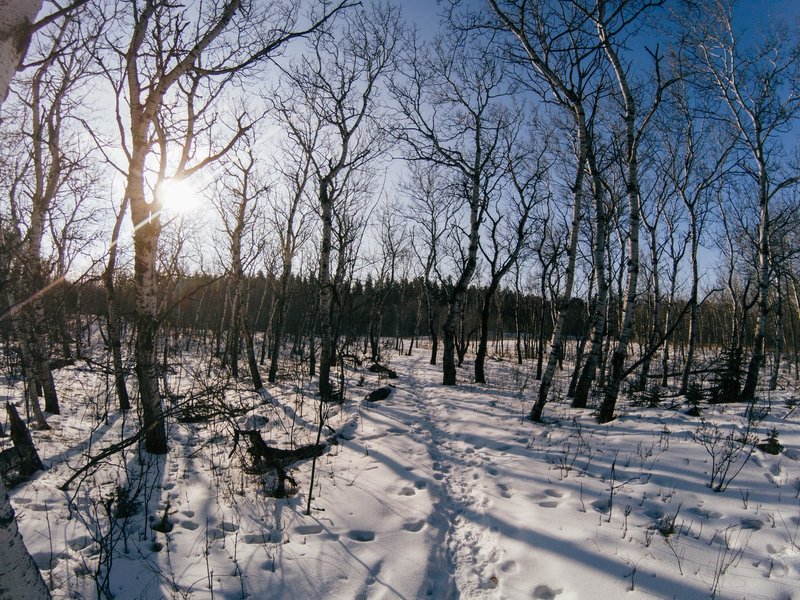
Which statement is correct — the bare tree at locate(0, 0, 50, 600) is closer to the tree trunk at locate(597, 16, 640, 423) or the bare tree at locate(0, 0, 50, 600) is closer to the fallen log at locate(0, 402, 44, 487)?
the fallen log at locate(0, 402, 44, 487)

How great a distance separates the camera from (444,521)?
4.05m

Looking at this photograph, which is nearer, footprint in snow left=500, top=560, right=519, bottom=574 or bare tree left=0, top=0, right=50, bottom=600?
bare tree left=0, top=0, right=50, bottom=600

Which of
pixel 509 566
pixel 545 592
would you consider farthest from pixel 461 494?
pixel 545 592

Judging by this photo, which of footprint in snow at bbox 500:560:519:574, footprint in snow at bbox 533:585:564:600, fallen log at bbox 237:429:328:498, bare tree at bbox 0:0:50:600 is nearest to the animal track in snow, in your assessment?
fallen log at bbox 237:429:328:498

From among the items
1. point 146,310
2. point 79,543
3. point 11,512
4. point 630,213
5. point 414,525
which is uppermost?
point 630,213

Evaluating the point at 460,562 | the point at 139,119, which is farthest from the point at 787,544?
the point at 139,119

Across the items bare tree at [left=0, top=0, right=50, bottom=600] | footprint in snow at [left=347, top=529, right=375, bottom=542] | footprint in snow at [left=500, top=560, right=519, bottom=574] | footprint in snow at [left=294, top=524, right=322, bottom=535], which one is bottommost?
footprint in snow at [left=294, top=524, right=322, bottom=535]

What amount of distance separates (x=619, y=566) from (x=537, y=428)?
435 cm

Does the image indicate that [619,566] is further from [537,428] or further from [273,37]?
[273,37]

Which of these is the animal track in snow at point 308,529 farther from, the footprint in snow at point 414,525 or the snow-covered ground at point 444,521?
the footprint in snow at point 414,525

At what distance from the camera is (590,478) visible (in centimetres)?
479

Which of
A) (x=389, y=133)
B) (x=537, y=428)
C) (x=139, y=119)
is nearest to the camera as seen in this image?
(x=139, y=119)

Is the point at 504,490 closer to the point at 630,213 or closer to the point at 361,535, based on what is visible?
the point at 361,535

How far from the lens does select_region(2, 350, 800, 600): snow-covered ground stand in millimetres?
2982
